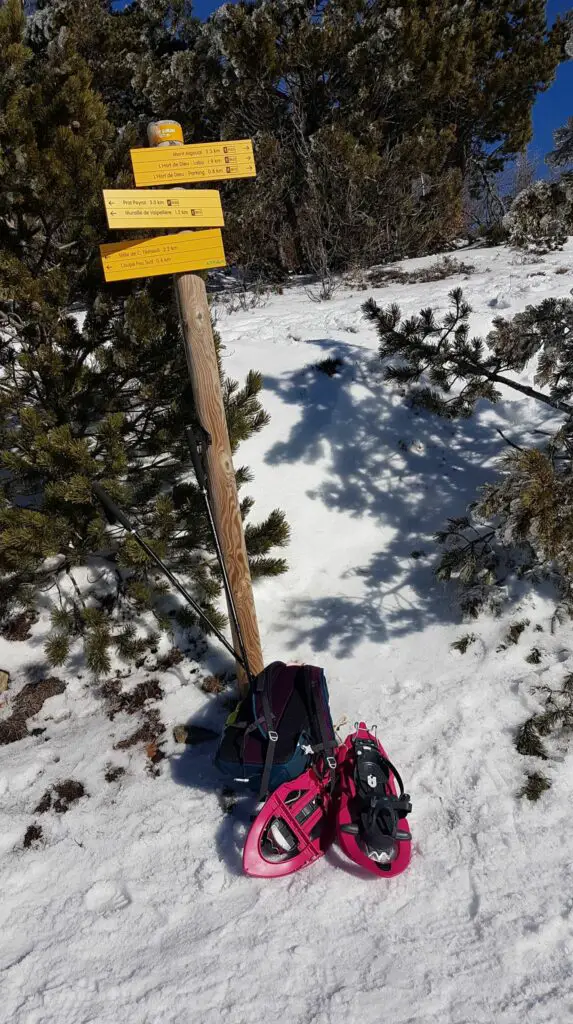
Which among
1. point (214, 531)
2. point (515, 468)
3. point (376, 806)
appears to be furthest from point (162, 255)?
point (376, 806)

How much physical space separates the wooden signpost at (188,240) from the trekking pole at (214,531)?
0.07 metres

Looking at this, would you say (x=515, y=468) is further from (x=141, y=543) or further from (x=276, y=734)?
(x=141, y=543)

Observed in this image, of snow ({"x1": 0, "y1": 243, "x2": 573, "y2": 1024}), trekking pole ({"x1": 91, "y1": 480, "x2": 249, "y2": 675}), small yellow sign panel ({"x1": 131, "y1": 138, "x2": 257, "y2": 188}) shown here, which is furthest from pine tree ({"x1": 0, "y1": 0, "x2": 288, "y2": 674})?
snow ({"x1": 0, "y1": 243, "x2": 573, "y2": 1024})

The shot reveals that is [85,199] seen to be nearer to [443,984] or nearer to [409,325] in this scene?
[409,325]

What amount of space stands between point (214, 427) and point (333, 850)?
2.38 meters

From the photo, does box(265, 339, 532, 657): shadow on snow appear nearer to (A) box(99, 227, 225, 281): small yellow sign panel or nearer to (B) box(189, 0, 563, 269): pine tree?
(A) box(99, 227, 225, 281): small yellow sign panel

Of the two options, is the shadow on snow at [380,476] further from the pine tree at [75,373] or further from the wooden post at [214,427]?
the wooden post at [214,427]

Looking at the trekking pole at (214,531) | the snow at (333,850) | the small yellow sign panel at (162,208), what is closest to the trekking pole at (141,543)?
the trekking pole at (214,531)

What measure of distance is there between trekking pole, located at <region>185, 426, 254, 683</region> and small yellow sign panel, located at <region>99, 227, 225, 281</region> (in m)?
0.86

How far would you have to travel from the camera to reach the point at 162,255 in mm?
2961

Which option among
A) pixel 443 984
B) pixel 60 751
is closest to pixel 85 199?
pixel 60 751

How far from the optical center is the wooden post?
10.2 feet

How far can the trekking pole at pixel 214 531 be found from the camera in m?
3.25

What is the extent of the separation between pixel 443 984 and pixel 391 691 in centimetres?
171
